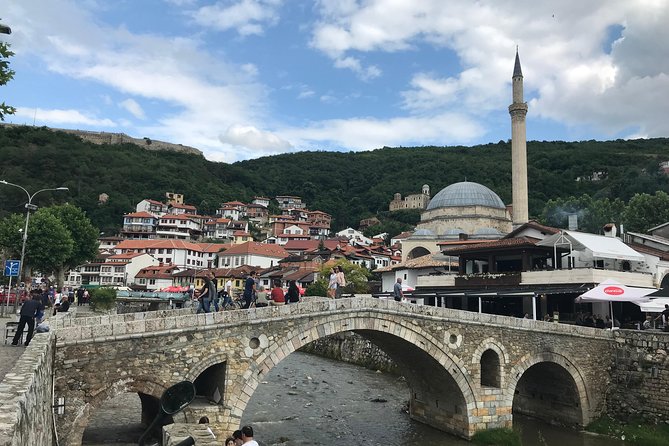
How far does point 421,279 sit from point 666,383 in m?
15.8

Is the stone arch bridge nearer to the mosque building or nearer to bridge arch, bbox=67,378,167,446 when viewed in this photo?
bridge arch, bbox=67,378,167,446

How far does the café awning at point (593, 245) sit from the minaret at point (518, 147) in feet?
59.8

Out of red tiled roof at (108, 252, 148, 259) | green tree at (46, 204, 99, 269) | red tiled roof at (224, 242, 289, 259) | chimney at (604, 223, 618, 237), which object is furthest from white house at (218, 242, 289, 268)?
chimney at (604, 223, 618, 237)

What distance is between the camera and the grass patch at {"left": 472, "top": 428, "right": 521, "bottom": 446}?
16922 millimetres

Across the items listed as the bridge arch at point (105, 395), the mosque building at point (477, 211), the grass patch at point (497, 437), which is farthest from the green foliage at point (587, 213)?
the bridge arch at point (105, 395)

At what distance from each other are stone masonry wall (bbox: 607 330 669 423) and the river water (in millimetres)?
2020

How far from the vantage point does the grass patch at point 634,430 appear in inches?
688

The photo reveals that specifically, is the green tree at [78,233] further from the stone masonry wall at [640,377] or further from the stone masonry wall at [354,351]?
the stone masonry wall at [640,377]

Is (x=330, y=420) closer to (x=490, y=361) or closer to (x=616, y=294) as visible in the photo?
(x=490, y=361)

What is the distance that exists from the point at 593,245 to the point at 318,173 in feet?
376

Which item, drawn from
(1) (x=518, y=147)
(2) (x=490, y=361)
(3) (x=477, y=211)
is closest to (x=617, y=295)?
(2) (x=490, y=361)

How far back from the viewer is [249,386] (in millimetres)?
13867

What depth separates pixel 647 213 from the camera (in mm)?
48656

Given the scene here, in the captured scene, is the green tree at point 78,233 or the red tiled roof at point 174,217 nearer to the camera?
the green tree at point 78,233
